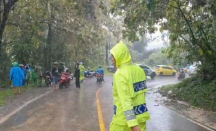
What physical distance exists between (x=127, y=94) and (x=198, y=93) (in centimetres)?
1161

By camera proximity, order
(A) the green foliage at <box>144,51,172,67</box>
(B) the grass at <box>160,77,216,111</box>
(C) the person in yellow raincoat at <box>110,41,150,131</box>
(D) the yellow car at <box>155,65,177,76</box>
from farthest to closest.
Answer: (A) the green foliage at <box>144,51,172,67</box>, (D) the yellow car at <box>155,65,177,76</box>, (B) the grass at <box>160,77,216,111</box>, (C) the person in yellow raincoat at <box>110,41,150,131</box>

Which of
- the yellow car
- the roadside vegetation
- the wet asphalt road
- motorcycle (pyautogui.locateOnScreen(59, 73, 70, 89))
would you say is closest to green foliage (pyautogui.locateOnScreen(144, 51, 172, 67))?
Answer: the yellow car

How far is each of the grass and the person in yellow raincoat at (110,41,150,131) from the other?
8.66m

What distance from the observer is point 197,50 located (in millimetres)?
14625

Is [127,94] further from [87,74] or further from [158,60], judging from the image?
[158,60]

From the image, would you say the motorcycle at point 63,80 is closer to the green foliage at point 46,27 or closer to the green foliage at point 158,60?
the green foliage at point 46,27

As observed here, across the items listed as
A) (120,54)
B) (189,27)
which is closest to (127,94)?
(120,54)

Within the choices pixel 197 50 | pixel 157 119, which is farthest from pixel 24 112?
pixel 197 50

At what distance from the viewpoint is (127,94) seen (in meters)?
3.19

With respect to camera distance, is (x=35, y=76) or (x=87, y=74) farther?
(x=87, y=74)

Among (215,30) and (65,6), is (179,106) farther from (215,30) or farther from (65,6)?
(65,6)

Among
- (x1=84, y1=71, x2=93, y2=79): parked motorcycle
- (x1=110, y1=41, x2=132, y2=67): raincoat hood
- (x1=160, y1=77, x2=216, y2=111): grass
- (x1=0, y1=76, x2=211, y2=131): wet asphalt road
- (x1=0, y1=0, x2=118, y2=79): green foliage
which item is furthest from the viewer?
(x1=84, y1=71, x2=93, y2=79): parked motorcycle

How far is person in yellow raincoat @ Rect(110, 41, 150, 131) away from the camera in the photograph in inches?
123

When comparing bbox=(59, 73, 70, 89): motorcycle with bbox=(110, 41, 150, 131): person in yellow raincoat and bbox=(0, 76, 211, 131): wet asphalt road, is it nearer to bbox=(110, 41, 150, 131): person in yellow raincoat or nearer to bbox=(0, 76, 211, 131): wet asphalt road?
bbox=(0, 76, 211, 131): wet asphalt road
